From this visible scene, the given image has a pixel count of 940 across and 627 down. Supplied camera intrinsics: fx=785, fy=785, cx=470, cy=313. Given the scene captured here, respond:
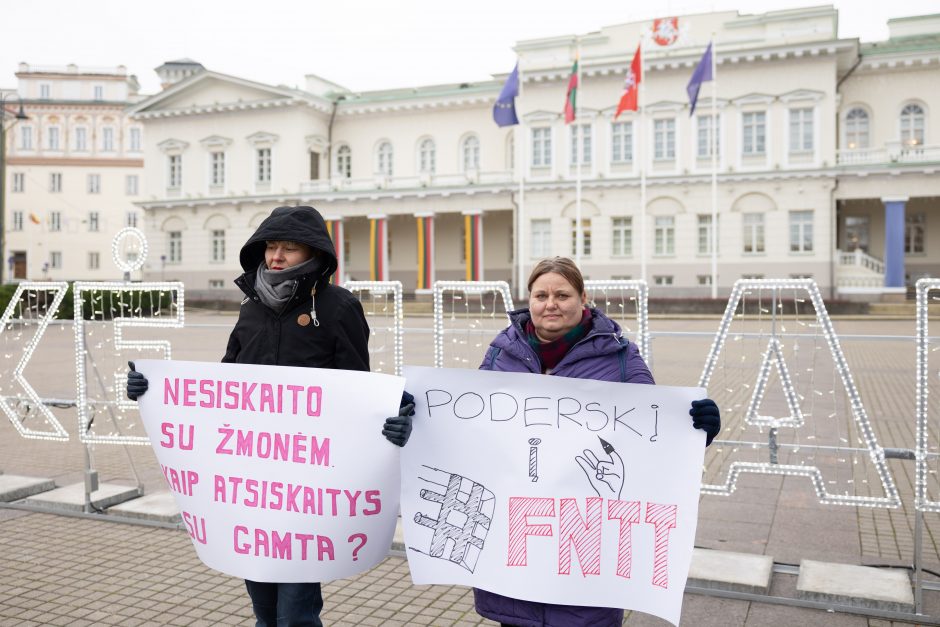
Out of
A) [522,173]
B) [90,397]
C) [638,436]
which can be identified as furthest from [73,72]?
[638,436]

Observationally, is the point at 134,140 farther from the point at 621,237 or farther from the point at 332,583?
the point at 332,583

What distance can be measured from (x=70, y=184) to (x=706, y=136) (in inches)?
2408

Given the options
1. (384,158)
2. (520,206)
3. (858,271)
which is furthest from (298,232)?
(384,158)

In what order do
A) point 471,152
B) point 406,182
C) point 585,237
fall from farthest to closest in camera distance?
point 471,152
point 406,182
point 585,237

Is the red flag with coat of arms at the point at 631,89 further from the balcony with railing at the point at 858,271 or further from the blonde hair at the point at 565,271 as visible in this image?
the blonde hair at the point at 565,271

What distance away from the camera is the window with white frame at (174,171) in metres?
50.7

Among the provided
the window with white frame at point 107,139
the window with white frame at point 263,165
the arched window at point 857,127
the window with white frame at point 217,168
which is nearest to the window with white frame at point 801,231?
the arched window at point 857,127

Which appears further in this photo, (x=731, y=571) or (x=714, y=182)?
(x=714, y=182)

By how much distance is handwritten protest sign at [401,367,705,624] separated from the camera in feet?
10.5

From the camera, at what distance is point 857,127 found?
39844 mm

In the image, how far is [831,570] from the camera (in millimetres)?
4977

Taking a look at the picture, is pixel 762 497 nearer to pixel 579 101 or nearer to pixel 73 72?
pixel 579 101

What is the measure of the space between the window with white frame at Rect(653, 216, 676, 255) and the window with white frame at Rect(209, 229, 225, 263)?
87.4ft

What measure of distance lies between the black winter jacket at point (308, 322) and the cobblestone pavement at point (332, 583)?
1.76m
